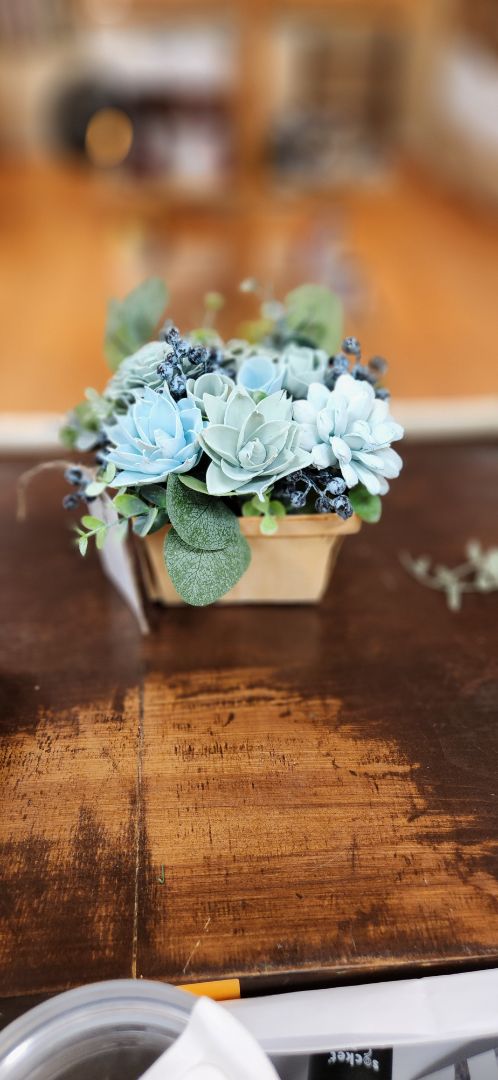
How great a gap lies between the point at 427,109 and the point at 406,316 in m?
1.58

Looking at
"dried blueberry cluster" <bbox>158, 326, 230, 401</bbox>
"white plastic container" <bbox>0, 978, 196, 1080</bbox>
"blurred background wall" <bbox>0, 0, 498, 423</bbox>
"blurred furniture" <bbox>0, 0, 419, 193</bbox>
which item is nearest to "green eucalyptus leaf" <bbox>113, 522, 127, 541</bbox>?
"dried blueberry cluster" <bbox>158, 326, 230, 401</bbox>

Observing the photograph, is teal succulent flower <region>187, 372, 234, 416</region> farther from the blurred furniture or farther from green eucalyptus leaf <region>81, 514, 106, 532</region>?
the blurred furniture

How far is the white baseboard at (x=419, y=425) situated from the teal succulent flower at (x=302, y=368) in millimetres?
387

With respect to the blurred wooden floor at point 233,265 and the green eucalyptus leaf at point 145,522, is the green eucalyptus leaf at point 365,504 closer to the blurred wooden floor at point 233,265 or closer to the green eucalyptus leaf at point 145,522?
the green eucalyptus leaf at point 145,522

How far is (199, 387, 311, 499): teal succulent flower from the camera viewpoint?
63cm

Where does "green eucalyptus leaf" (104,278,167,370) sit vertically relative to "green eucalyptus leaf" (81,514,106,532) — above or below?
above

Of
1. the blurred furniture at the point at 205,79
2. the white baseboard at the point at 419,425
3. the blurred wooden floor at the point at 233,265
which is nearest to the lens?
the white baseboard at the point at 419,425

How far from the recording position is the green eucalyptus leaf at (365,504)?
69 cm

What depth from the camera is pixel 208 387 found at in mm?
681

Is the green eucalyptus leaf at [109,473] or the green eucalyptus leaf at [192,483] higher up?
the green eucalyptus leaf at [192,483]

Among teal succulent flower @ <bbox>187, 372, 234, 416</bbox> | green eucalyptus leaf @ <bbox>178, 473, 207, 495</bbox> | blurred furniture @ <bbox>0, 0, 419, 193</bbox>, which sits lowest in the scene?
green eucalyptus leaf @ <bbox>178, 473, 207, 495</bbox>

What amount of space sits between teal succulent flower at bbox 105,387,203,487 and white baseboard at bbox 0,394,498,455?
440mm

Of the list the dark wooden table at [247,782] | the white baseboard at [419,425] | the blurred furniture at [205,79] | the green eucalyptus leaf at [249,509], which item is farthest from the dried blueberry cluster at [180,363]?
the blurred furniture at [205,79]

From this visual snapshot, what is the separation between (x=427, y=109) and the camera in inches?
136
